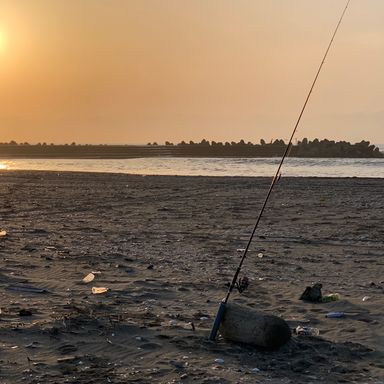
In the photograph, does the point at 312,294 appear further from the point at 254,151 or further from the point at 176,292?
the point at 254,151

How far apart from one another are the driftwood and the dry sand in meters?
0.09

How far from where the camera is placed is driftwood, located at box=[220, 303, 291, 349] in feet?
15.7

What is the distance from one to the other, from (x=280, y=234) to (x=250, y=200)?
6.93 meters

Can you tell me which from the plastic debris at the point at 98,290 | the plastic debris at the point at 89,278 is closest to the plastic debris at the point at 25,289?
the plastic debris at the point at 98,290

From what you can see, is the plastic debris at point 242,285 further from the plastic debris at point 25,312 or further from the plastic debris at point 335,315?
the plastic debris at point 25,312

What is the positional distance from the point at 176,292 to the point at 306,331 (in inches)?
74.6

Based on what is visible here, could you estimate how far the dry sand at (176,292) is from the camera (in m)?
4.41

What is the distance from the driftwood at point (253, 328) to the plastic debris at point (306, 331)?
0.35m

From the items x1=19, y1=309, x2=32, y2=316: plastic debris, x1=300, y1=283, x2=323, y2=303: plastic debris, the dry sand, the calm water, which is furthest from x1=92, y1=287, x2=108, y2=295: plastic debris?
the calm water

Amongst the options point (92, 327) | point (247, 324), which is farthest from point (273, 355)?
point (92, 327)

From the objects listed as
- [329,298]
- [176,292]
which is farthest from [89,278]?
[329,298]

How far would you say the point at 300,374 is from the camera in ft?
14.2

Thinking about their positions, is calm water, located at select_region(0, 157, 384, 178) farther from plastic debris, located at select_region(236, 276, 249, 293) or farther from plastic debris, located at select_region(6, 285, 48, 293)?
plastic debris, located at select_region(6, 285, 48, 293)

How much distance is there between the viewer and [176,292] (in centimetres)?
670
